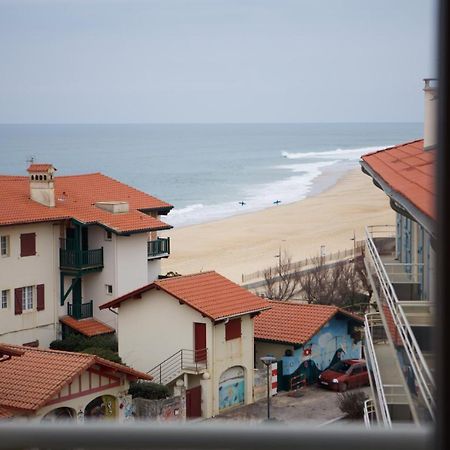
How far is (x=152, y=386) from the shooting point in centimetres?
1480

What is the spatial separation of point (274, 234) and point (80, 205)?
75.0ft

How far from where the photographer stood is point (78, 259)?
67.9 ft

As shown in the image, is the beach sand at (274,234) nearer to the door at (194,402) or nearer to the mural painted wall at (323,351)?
the mural painted wall at (323,351)

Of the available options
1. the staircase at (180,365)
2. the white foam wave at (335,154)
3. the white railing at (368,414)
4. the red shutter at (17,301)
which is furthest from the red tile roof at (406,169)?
the white foam wave at (335,154)

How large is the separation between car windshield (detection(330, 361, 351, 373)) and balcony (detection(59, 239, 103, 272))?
20.3 ft

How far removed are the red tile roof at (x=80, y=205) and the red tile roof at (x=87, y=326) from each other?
6.48 feet

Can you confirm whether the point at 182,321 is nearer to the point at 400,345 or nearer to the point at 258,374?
the point at 258,374

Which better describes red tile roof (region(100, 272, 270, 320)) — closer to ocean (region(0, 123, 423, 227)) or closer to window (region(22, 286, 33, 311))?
window (region(22, 286, 33, 311))

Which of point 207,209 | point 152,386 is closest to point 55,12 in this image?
point 207,209

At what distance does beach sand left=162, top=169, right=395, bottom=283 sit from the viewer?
3612cm

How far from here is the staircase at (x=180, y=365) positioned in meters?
16.3

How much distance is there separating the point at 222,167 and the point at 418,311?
85.9 metres

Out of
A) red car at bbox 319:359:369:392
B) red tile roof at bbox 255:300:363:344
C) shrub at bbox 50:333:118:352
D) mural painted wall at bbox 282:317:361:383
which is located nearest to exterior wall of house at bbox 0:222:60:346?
shrub at bbox 50:333:118:352

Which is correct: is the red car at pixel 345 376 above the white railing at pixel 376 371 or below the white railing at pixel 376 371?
below
